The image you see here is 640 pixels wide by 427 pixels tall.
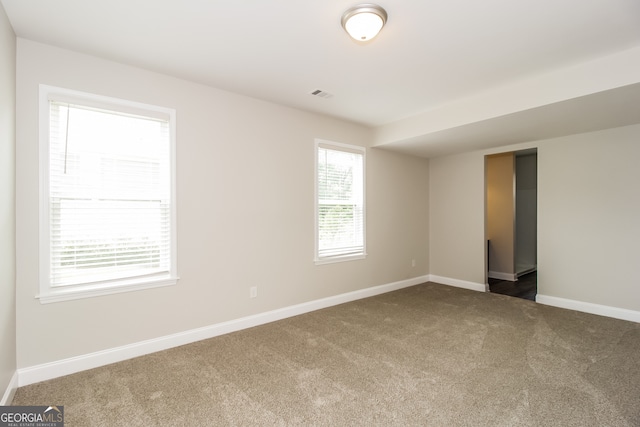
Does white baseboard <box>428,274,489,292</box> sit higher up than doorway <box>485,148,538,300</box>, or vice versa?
doorway <box>485,148,538,300</box>

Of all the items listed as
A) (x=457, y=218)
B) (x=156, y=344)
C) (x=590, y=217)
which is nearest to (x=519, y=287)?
(x=457, y=218)

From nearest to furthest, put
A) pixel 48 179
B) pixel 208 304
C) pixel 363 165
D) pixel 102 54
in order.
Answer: pixel 48 179 < pixel 102 54 < pixel 208 304 < pixel 363 165

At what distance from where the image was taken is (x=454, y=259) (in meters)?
5.30

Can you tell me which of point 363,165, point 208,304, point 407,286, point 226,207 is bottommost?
point 407,286

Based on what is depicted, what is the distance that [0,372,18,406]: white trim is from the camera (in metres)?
1.94

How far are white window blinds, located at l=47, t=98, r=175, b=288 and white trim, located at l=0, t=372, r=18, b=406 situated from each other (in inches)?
26.0

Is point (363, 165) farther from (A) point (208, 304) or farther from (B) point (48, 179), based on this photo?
(B) point (48, 179)

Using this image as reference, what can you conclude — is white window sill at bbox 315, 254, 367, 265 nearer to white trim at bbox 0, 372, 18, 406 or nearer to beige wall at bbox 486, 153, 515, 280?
beige wall at bbox 486, 153, 515, 280

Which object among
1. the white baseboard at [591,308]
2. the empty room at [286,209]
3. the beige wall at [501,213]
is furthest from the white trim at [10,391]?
the beige wall at [501,213]

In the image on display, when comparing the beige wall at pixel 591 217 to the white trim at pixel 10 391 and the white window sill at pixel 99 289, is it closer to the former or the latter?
the white window sill at pixel 99 289

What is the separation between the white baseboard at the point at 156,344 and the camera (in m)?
2.32

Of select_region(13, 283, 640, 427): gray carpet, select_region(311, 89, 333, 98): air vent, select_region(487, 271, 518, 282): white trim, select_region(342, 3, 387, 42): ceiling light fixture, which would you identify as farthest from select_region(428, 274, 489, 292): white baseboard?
select_region(342, 3, 387, 42): ceiling light fixture

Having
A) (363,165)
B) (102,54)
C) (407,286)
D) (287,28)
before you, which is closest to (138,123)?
(102,54)

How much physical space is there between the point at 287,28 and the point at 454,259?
4.58 meters
